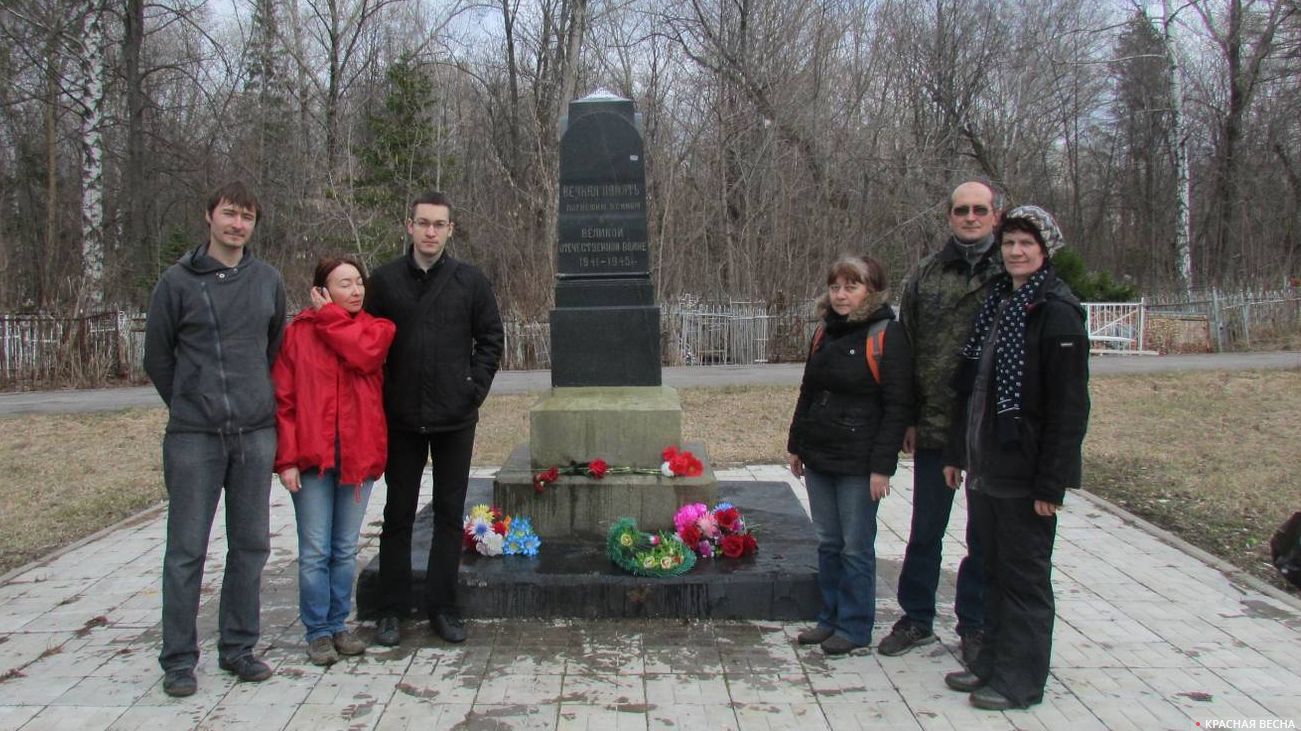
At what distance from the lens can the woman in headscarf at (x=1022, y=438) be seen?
3.13 meters

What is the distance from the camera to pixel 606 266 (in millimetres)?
5207

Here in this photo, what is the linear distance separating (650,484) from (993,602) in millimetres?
1794

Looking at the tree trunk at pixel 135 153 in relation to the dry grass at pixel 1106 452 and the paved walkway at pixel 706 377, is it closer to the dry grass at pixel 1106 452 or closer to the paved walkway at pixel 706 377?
the paved walkway at pixel 706 377

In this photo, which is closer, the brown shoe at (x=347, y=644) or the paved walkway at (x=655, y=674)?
the paved walkway at (x=655, y=674)

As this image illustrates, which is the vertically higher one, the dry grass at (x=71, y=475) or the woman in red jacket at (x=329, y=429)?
the woman in red jacket at (x=329, y=429)

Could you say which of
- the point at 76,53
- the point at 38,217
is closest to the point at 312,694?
the point at 76,53

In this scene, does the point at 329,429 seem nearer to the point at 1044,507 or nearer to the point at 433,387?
the point at 433,387

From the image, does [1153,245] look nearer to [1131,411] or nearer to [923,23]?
[923,23]

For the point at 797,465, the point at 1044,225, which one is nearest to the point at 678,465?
the point at 797,465

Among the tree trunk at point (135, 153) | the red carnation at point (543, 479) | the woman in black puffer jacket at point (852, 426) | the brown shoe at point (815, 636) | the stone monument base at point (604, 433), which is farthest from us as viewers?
the tree trunk at point (135, 153)

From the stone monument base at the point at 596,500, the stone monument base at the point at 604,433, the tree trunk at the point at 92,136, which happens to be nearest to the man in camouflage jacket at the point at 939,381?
the stone monument base at the point at 596,500

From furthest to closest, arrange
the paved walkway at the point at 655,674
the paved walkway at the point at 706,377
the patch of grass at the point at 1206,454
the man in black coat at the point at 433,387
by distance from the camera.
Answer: the paved walkway at the point at 706,377 < the patch of grass at the point at 1206,454 < the man in black coat at the point at 433,387 < the paved walkway at the point at 655,674

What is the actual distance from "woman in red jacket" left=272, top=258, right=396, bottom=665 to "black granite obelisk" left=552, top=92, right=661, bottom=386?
156 centimetres

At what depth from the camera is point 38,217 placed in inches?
963
